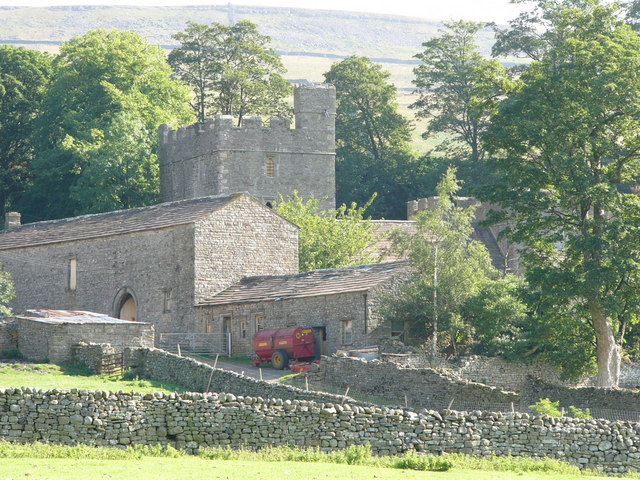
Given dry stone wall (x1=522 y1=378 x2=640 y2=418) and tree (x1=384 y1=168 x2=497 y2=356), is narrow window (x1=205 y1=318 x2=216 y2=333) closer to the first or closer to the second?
tree (x1=384 y1=168 x2=497 y2=356)

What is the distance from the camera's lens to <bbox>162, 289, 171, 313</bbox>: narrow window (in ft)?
185

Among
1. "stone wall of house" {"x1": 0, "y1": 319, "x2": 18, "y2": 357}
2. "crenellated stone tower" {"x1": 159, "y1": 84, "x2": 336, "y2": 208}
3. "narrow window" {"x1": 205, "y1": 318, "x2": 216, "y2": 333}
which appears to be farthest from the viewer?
"crenellated stone tower" {"x1": 159, "y1": 84, "x2": 336, "y2": 208}

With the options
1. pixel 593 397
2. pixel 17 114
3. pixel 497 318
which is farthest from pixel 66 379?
pixel 17 114

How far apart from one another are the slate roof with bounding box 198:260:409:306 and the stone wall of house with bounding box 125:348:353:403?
8097 millimetres

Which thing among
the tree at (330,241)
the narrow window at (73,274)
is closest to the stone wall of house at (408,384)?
the tree at (330,241)

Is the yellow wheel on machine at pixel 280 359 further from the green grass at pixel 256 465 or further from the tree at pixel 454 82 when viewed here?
the tree at pixel 454 82

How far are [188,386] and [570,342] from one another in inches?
510

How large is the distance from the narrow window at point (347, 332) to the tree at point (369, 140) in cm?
3843

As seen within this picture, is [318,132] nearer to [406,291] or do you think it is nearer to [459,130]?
[459,130]

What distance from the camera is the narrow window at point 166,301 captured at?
5638 cm

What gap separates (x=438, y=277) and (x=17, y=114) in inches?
1628

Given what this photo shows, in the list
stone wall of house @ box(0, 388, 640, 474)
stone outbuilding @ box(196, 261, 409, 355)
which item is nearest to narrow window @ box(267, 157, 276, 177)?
stone outbuilding @ box(196, 261, 409, 355)

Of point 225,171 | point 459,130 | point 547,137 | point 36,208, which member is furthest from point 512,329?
point 459,130

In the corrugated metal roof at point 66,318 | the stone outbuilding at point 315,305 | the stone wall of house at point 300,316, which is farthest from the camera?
the stone wall of house at point 300,316
